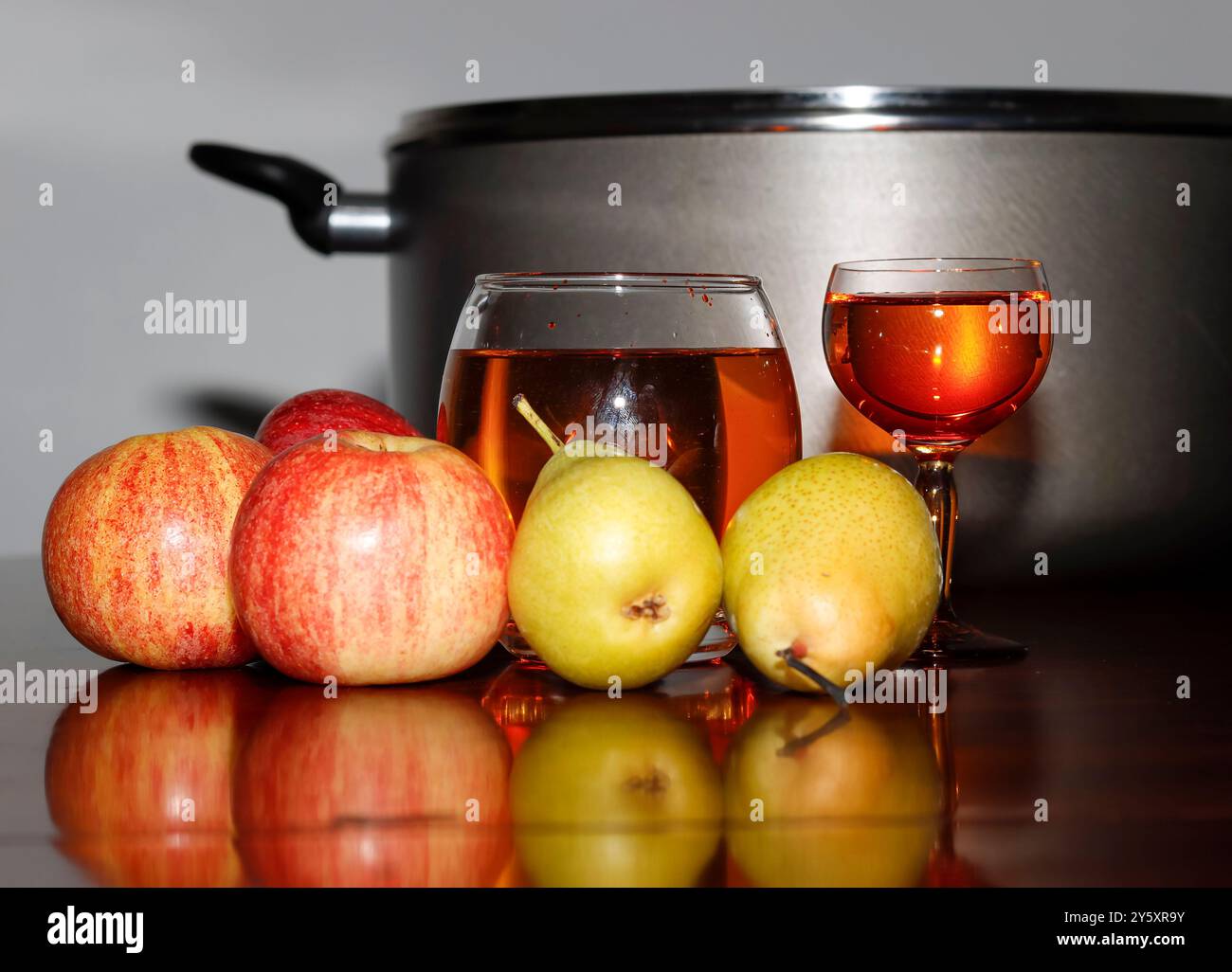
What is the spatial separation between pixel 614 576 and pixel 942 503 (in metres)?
0.21

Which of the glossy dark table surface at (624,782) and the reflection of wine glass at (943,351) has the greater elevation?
the reflection of wine glass at (943,351)

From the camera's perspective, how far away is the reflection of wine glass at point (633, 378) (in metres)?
0.67

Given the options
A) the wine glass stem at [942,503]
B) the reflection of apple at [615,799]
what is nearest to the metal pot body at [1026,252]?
the wine glass stem at [942,503]

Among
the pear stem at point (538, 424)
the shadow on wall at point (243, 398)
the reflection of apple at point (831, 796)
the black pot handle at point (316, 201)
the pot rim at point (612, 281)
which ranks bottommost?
the reflection of apple at point (831, 796)

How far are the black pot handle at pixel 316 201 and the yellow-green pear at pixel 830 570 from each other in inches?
17.4

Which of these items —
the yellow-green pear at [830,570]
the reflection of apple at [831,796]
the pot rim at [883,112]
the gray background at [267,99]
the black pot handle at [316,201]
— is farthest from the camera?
the gray background at [267,99]

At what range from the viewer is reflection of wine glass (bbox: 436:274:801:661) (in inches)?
26.2

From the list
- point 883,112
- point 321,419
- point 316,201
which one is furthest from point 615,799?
point 316,201

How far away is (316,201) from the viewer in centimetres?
96

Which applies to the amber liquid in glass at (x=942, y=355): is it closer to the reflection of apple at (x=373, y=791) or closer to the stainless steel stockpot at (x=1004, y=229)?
the stainless steel stockpot at (x=1004, y=229)

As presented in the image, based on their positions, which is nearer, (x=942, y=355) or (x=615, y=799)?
(x=615, y=799)

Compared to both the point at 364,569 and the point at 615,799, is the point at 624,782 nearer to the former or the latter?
the point at 615,799

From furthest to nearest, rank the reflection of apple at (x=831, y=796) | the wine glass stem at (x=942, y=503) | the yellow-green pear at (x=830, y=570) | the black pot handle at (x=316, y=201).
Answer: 1. the black pot handle at (x=316, y=201)
2. the wine glass stem at (x=942, y=503)
3. the yellow-green pear at (x=830, y=570)
4. the reflection of apple at (x=831, y=796)

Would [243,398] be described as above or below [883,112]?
below
